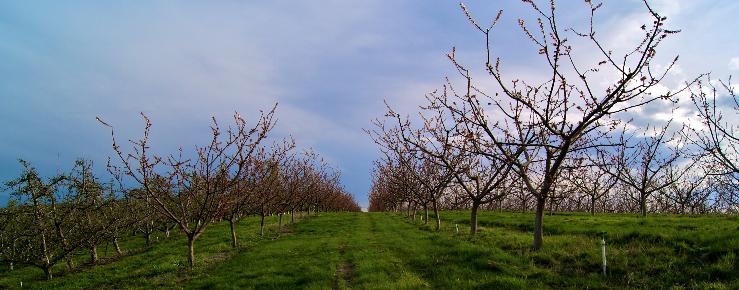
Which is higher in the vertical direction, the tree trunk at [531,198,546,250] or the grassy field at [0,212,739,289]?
the tree trunk at [531,198,546,250]

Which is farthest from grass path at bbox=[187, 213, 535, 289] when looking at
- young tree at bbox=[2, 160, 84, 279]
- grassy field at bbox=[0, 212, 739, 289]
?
young tree at bbox=[2, 160, 84, 279]

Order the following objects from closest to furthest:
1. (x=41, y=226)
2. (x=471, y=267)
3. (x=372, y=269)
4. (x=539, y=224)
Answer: (x=471, y=267), (x=372, y=269), (x=539, y=224), (x=41, y=226)

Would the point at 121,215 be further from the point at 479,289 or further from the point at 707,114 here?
the point at 707,114

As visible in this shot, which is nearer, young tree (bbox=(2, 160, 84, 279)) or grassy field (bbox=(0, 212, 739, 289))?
grassy field (bbox=(0, 212, 739, 289))

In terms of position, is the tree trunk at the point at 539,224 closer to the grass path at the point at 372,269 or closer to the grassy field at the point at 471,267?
the grassy field at the point at 471,267

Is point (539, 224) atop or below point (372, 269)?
atop

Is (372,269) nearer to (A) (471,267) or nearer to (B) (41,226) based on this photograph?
(A) (471,267)

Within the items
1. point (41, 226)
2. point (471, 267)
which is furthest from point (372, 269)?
point (41, 226)

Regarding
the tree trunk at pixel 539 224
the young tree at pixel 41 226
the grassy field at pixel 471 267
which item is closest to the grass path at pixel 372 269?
the grassy field at pixel 471 267

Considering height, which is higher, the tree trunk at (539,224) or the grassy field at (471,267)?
the tree trunk at (539,224)

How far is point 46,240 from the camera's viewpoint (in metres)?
20.8

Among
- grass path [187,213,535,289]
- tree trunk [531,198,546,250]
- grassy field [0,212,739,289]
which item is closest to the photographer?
grassy field [0,212,739,289]

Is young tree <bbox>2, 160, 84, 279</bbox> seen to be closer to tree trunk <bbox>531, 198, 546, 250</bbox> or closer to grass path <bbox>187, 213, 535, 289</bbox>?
grass path <bbox>187, 213, 535, 289</bbox>

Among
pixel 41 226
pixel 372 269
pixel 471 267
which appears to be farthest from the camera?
pixel 41 226
